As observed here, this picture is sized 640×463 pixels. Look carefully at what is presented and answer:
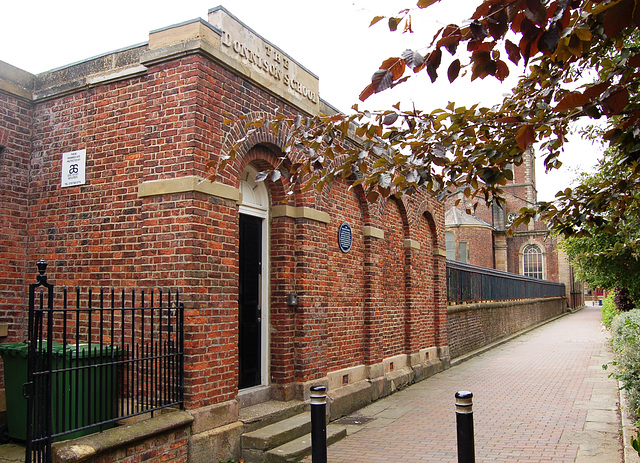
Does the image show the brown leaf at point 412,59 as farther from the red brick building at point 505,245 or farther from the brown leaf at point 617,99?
the red brick building at point 505,245

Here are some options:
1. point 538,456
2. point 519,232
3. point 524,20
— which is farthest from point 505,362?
point 519,232

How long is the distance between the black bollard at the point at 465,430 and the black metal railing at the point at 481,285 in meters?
10.9

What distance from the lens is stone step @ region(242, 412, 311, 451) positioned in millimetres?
6375

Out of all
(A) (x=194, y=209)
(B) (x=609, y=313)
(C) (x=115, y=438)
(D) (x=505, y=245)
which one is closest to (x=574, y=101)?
(A) (x=194, y=209)

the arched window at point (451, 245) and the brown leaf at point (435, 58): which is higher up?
the arched window at point (451, 245)

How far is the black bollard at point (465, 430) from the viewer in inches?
181

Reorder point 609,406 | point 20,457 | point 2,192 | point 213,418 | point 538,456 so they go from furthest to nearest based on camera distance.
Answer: point 609,406 < point 2,192 < point 538,456 < point 213,418 < point 20,457

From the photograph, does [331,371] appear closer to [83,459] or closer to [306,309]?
[306,309]

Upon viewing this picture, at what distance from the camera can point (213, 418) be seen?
Result: 20.2 ft

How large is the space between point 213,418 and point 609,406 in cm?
687

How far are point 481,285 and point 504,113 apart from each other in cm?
1518

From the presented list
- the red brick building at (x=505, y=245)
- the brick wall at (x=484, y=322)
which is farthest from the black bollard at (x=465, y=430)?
the red brick building at (x=505, y=245)

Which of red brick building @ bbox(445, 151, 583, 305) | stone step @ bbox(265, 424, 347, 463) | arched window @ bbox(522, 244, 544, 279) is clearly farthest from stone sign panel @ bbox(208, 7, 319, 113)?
arched window @ bbox(522, 244, 544, 279)

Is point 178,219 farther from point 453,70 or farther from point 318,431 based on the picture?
point 453,70
